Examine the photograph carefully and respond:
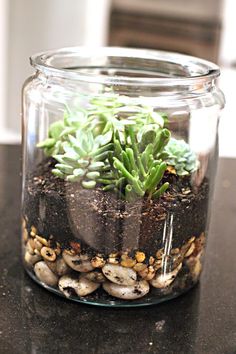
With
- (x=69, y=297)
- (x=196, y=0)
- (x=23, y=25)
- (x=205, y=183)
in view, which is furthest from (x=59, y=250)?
(x=196, y=0)

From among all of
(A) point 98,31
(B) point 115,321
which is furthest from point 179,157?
(A) point 98,31

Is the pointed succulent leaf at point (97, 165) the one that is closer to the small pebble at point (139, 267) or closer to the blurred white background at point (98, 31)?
the small pebble at point (139, 267)

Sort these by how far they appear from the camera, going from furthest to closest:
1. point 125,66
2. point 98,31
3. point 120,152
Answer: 1. point 98,31
2. point 125,66
3. point 120,152

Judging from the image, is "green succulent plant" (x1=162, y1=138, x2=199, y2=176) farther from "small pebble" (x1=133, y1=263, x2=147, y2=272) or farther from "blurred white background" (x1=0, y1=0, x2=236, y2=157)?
"blurred white background" (x1=0, y1=0, x2=236, y2=157)

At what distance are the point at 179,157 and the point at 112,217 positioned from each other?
108mm

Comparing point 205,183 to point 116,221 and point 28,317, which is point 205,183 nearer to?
point 116,221

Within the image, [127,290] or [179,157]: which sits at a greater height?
[179,157]

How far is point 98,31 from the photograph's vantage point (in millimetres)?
2551

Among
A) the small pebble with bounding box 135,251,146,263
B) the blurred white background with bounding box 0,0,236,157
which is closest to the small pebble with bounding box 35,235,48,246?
the small pebble with bounding box 135,251,146,263

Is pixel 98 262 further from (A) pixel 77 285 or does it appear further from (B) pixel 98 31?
(B) pixel 98 31

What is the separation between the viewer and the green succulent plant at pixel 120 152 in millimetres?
635

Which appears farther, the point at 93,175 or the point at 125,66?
the point at 125,66

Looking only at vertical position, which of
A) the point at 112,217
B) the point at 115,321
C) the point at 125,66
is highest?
the point at 125,66

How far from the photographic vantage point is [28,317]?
0.63m
